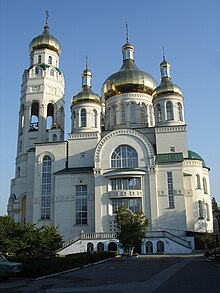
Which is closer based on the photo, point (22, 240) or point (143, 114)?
point (22, 240)

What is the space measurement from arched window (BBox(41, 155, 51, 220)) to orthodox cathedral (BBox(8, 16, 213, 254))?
0.10 meters

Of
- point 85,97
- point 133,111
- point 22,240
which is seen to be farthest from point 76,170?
point 22,240

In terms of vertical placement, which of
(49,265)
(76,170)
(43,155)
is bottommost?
(49,265)

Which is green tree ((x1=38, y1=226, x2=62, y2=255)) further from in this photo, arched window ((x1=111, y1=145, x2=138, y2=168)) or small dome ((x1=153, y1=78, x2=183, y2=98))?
small dome ((x1=153, y1=78, x2=183, y2=98))

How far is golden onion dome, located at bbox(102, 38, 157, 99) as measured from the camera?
4322 centimetres

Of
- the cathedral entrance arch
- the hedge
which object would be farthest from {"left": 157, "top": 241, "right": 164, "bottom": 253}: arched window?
the hedge

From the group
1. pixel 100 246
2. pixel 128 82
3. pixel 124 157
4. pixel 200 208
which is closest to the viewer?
pixel 100 246

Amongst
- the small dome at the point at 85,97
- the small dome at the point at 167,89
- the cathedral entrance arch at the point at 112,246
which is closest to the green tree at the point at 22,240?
the cathedral entrance arch at the point at 112,246

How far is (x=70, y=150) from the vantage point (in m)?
38.7

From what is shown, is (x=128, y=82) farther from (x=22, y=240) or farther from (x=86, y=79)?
(x=22, y=240)

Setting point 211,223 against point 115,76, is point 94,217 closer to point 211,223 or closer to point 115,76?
point 211,223

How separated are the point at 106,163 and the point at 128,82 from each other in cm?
1246

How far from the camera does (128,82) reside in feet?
141

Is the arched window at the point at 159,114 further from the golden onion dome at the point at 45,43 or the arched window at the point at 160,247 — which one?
the golden onion dome at the point at 45,43
